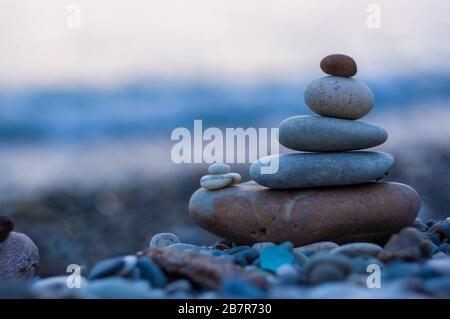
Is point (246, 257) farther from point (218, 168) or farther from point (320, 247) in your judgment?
point (218, 168)

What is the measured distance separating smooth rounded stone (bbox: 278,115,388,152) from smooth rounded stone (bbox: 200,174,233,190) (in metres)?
0.76

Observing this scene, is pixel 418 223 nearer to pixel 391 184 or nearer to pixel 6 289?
pixel 391 184

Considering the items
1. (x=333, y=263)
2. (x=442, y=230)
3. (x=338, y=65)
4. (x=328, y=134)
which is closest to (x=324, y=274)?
(x=333, y=263)

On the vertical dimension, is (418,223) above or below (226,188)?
below

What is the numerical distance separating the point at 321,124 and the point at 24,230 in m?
7.65

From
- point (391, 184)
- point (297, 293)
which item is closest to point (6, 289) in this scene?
point (297, 293)

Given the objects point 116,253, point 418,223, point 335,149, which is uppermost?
point 335,149

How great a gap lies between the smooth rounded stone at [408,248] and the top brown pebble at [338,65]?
197cm

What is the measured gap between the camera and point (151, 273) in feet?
10.2

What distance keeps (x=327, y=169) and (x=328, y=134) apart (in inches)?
12.4

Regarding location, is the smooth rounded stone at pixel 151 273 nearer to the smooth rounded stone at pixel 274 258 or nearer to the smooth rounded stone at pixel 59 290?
the smooth rounded stone at pixel 59 290

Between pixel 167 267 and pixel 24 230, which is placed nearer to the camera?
pixel 167 267

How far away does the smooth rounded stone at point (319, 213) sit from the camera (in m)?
5.07
